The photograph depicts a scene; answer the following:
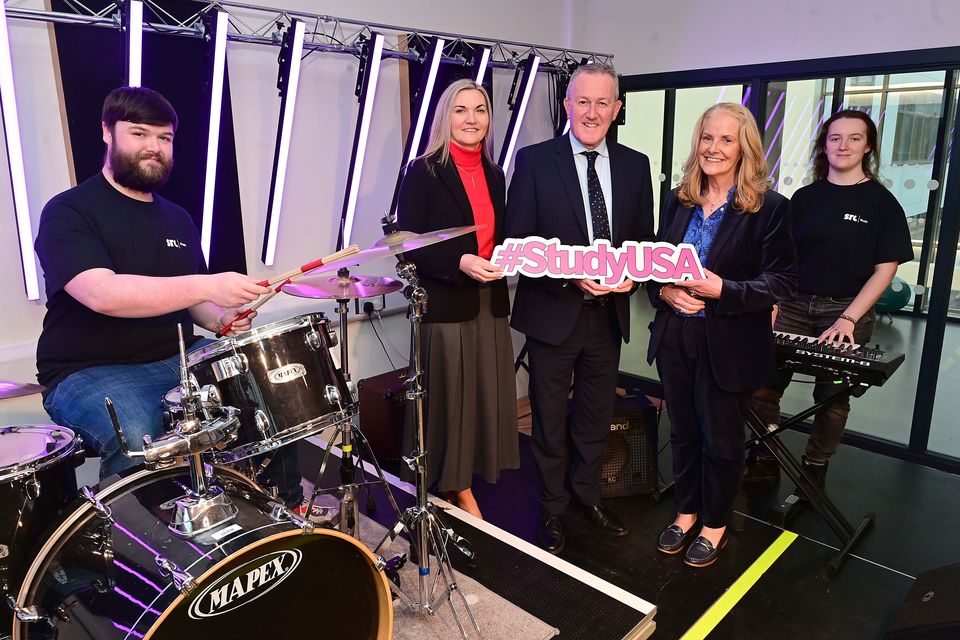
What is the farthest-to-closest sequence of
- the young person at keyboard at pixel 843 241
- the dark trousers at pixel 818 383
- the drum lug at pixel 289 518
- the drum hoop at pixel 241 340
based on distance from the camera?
1. the dark trousers at pixel 818 383
2. the young person at keyboard at pixel 843 241
3. the drum hoop at pixel 241 340
4. the drum lug at pixel 289 518

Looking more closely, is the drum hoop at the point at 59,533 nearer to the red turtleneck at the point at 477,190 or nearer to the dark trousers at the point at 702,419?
the red turtleneck at the point at 477,190

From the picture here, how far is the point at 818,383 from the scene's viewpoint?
3.60 m

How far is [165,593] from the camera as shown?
1.46m

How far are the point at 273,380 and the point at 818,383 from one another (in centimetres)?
293

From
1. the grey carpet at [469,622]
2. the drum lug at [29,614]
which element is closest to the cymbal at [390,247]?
the drum lug at [29,614]

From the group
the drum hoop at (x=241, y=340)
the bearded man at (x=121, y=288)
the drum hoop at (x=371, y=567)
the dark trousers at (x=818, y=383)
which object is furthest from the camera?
the dark trousers at (x=818, y=383)

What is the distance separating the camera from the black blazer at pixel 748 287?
2480 millimetres

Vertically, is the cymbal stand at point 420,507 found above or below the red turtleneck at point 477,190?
below

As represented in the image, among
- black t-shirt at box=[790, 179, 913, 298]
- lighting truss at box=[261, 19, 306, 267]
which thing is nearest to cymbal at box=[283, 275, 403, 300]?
lighting truss at box=[261, 19, 306, 267]

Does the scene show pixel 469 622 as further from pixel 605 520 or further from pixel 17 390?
pixel 17 390

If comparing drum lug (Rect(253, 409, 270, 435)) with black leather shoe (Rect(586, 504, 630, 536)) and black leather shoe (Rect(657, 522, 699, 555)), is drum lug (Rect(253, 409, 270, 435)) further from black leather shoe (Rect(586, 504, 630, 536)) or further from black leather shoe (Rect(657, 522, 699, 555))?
black leather shoe (Rect(657, 522, 699, 555))

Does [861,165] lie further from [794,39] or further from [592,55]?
[592,55]

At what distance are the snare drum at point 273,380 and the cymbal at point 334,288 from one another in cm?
47

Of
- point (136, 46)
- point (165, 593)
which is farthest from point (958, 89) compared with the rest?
point (165, 593)
